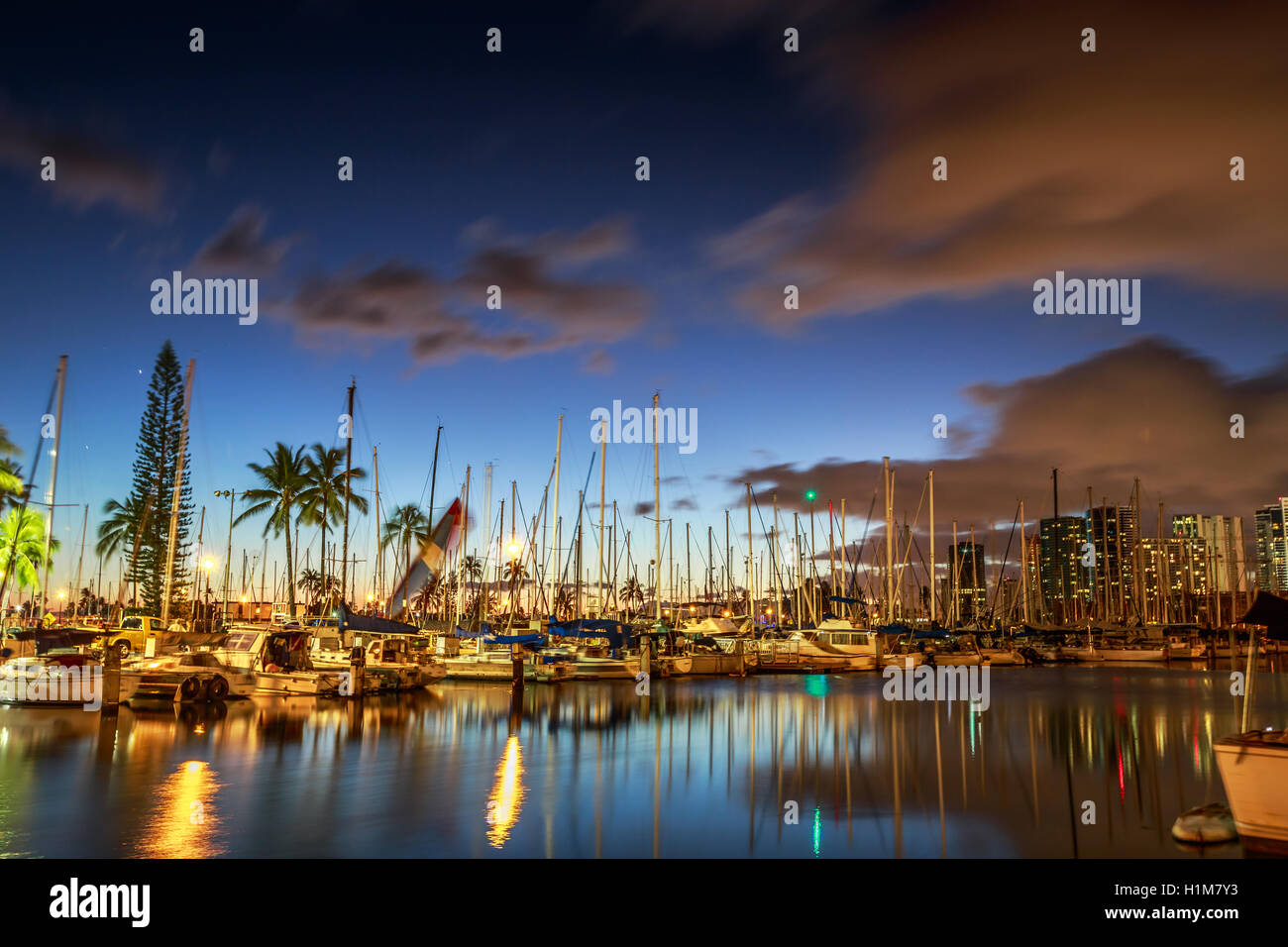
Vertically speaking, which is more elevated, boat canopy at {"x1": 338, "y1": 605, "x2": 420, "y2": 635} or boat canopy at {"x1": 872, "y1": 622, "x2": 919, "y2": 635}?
boat canopy at {"x1": 338, "y1": 605, "x2": 420, "y2": 635}

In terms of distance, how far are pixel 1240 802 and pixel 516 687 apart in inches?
1287

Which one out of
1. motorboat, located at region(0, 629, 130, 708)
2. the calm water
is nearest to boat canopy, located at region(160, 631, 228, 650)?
motorboat, located at region(0, 629, 130, 708)

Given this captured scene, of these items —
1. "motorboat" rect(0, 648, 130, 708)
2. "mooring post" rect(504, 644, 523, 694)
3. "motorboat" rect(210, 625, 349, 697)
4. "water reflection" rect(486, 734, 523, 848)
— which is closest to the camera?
"water reflection" rect(486, 734, 523, 848)

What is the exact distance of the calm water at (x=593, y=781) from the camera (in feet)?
52.3

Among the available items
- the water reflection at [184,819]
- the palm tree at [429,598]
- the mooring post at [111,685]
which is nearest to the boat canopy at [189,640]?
the mooring post at [111,685]

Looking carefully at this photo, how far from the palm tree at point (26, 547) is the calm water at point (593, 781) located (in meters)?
26.0

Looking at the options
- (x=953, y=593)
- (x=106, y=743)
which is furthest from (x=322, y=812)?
(x=953, y=593)

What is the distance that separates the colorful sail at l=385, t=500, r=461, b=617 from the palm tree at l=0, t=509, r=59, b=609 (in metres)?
23.4

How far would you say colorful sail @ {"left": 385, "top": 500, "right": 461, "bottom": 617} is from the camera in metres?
67.6

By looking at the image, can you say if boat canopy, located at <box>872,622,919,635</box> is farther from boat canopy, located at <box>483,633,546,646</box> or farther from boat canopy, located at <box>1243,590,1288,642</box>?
boat canopy, located at <box>1243,590,1288,642</box>

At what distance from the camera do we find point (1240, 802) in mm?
14070

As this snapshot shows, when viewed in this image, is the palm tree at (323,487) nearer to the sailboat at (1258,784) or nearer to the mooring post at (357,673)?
the mooring post at (357,673)

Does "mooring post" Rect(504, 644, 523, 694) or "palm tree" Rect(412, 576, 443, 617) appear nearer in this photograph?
"mooring post" Rect(504, 644, 523, 694)
